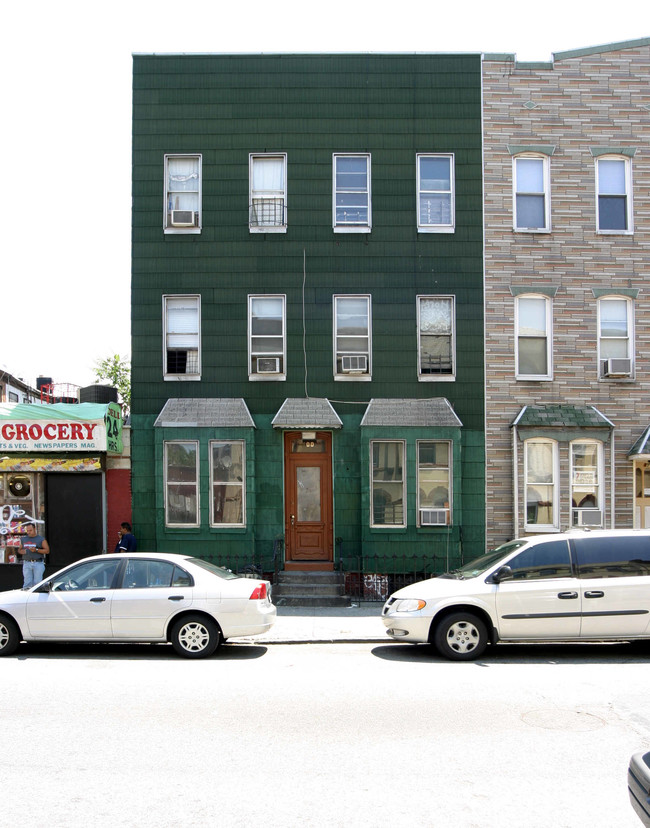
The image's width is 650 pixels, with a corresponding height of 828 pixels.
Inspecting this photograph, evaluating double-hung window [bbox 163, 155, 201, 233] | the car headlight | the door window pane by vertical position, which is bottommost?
the car headlight

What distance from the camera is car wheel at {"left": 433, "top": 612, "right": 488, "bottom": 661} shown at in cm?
1021

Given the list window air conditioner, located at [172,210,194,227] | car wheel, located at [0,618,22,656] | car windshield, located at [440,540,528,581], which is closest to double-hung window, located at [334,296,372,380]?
window air conditioner, located at [172,210,194,227]

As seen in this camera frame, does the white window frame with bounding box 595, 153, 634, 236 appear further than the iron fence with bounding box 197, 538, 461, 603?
Yes

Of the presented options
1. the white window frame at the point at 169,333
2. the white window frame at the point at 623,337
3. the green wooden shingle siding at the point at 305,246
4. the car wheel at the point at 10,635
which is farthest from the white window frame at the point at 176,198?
the car wheel at the point at 10,635

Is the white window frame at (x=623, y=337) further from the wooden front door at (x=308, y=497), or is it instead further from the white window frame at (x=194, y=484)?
the white window frame at (x=194, y=484)

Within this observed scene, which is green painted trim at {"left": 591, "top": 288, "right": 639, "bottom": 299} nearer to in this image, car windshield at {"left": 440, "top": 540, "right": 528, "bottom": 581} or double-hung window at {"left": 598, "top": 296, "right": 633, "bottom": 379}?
double-hung window at {"left": 598, "top": 296, "right": 633, "bottom": 379}

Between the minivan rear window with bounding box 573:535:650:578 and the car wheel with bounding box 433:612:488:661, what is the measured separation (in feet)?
5.18

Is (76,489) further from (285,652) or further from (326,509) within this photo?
(285,652)

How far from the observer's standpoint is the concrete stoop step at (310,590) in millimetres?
14844

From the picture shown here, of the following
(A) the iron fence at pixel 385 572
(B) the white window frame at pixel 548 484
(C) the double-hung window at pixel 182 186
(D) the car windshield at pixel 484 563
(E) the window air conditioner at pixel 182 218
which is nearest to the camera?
(D) the car windshield at pixel 484 563

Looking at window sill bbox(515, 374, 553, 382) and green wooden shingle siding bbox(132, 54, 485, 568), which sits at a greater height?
green wooden shingle siding bbox(132, 54, 485, 568)

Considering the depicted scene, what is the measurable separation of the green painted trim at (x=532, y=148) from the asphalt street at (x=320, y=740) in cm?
1081

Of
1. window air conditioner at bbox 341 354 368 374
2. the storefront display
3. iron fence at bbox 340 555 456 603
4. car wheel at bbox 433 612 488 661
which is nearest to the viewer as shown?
car wheel at bbox 433 612 488 661

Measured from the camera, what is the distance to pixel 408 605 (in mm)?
10430
